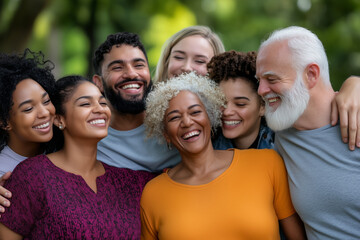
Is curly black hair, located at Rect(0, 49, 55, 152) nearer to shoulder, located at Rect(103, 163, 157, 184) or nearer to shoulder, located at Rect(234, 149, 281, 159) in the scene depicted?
shoulder, located at Rect(103, 163, 157, 184)

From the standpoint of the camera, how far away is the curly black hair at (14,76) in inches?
124

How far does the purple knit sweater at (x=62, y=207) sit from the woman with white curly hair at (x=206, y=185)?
0.71 feet

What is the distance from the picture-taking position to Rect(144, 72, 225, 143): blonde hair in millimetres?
3445

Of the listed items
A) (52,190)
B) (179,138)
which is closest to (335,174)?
(179,138)

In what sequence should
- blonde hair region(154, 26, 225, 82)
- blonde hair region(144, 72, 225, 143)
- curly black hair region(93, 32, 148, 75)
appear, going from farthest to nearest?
1. blonde hair region(154, 26, 225, 82)
2. curly black hair region(93, 32, 148, 75)
3. blonde hair region(144, 72, 225, 143)

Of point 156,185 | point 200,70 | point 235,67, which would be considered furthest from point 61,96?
point 200,70

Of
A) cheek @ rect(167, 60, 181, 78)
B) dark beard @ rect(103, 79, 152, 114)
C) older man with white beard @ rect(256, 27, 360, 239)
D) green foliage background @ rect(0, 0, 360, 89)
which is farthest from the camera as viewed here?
green foliage background @ rect(0, 0, 360, 89)

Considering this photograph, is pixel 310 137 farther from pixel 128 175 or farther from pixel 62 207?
pixel 62 207

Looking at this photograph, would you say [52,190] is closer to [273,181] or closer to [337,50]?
[273,181]

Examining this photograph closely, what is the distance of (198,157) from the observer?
3.34 meters

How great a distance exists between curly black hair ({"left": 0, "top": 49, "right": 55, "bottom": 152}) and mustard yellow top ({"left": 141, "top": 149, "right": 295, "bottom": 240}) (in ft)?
4.05

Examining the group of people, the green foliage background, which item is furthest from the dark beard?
the green foliage background

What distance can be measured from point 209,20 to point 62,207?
12525mm

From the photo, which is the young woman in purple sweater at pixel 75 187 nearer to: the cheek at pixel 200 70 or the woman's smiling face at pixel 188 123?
the woman's smiling face at pixel 188 123
